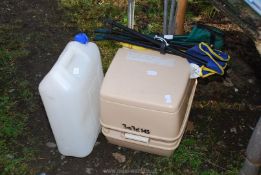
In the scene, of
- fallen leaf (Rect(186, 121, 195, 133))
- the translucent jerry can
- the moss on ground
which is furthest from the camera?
fallen leaf (Rect(186, 121, 195, 133))

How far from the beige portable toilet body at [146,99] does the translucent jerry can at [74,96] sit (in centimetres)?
12

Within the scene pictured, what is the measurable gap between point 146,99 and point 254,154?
2.22 ft

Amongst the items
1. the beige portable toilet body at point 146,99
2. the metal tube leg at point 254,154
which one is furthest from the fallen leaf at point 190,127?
the metal tube leg at point 254,154

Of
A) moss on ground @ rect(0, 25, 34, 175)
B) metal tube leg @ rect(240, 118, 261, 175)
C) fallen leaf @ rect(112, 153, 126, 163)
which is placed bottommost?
fallen leaf @ rect(112, 153, 126, 163)

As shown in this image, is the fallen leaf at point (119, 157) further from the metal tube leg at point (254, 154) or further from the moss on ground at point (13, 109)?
the metal tube leg at point (254, 154)

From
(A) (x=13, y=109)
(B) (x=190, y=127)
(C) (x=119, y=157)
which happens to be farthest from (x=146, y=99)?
(A) (x=13, y=109)

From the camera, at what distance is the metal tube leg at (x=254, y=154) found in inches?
74.5

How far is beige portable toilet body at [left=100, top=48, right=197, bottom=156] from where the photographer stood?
223 centimetres

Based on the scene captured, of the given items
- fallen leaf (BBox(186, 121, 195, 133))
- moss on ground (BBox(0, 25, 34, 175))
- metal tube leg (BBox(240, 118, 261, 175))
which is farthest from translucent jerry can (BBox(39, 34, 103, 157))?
metal tube leg (BBox(240, 118, 261, 175))

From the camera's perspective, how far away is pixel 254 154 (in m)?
1.98

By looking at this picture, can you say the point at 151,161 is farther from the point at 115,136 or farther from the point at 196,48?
the point at 196,48

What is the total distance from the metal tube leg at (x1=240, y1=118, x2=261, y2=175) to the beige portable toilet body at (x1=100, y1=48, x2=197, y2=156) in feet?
1.52

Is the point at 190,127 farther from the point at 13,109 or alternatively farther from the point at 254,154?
the point at 13,109

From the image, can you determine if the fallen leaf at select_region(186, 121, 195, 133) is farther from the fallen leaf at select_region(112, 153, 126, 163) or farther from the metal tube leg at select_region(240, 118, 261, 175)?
the metal tube leg at select_region(240, 118, 261, 175)
